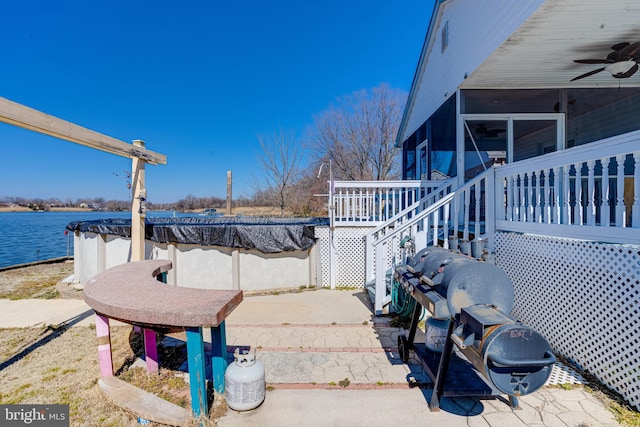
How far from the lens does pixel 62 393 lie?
2.68 metres

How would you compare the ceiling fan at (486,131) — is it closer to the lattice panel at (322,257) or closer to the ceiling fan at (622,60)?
the ceiling fan at (622,60)

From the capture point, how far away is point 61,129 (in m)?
3.48

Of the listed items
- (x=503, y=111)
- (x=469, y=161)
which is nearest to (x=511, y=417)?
(x=469, y=161)

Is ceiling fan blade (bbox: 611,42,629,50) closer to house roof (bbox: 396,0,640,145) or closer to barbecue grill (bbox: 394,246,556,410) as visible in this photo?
house roof (bbox: 396,0,640,145)

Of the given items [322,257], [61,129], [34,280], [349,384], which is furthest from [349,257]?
[34,280]

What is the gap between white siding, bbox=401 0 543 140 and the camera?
411 centimetres

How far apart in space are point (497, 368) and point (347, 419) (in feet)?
3.82

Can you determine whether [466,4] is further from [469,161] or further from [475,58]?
[469,161]

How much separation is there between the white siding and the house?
0.03 metres

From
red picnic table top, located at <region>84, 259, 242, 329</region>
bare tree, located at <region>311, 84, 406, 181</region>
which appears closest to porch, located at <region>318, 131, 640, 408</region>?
red picnic table top, located at <region>84, 259, 242, 329</region>

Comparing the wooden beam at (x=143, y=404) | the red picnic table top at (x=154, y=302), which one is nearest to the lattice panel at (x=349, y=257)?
the red picnic table top at (x=154, y=302)

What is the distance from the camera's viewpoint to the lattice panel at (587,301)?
2.49 metres

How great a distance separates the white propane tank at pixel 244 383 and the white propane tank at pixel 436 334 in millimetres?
1617

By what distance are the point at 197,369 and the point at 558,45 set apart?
5.66 metres
